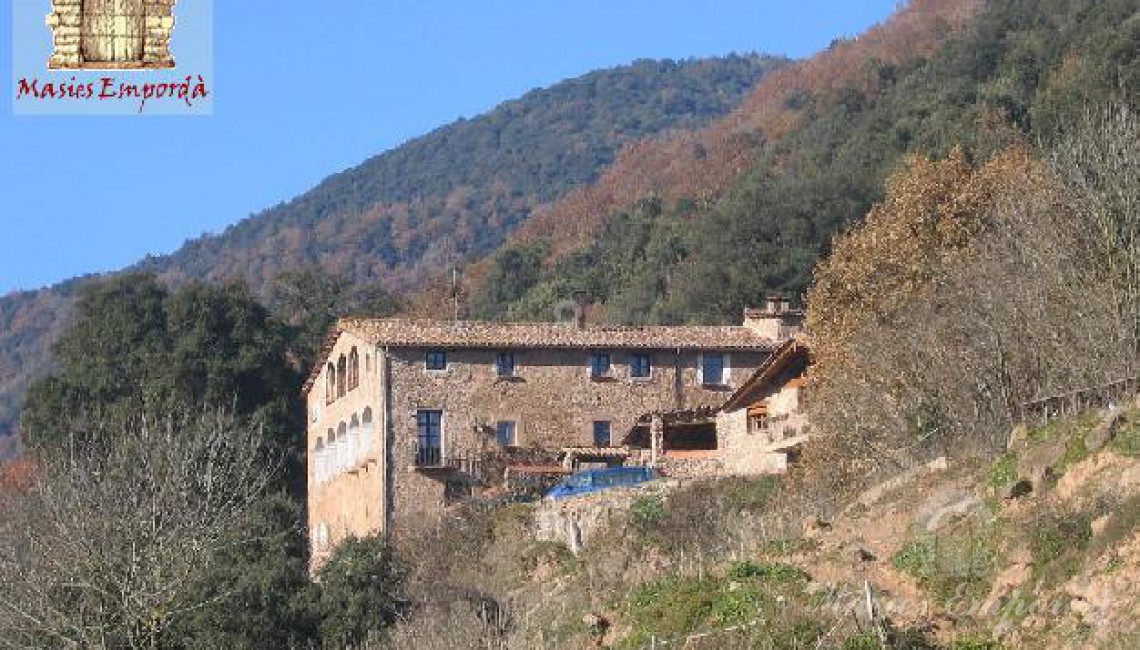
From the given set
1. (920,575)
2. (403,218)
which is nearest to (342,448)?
(920,575)

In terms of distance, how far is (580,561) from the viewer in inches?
1810

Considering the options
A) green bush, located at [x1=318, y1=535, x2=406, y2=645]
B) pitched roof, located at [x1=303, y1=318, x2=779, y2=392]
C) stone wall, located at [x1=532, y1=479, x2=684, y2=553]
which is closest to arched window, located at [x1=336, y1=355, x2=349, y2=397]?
pitched roof, located at [x1=303, y1=318, x2=779, y2=392]

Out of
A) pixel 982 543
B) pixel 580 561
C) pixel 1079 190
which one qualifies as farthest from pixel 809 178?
pixel 982 543

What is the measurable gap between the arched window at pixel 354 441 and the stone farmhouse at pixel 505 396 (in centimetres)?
4

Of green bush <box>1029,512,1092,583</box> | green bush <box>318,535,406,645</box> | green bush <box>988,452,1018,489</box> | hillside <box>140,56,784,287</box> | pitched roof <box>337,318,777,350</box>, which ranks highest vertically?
hillside <box>140,56,784,287</box>

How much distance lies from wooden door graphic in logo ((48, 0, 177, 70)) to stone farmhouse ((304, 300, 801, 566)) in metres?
26.4

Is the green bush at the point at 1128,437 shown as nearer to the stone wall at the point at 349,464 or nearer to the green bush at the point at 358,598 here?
the green bush at the point at 358,598

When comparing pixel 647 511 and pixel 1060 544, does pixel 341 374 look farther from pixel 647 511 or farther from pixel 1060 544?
pixel 1060 544

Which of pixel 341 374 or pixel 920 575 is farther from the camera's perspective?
pixel 341 374

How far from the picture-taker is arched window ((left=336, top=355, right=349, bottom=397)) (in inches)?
2447

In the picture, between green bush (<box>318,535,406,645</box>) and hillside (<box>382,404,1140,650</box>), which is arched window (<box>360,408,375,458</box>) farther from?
hillside (<box>382,404,1140,650</box>)

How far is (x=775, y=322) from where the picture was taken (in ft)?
201

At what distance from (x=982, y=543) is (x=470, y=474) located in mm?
28426

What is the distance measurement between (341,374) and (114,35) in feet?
108
